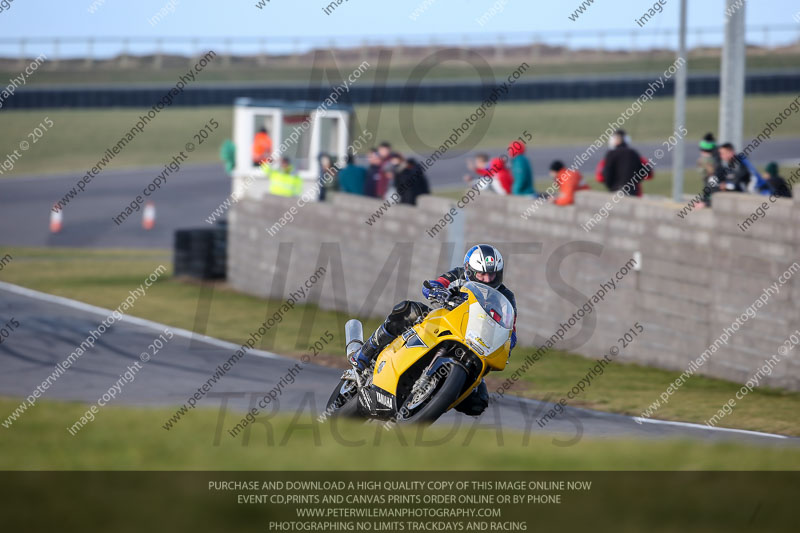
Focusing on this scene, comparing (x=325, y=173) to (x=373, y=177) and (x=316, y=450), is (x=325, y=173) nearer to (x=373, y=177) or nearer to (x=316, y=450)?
(x=373, y=177)

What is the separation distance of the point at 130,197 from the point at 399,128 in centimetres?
1759

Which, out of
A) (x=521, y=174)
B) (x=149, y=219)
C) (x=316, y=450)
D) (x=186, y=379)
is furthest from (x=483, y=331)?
(x=149, y=219)

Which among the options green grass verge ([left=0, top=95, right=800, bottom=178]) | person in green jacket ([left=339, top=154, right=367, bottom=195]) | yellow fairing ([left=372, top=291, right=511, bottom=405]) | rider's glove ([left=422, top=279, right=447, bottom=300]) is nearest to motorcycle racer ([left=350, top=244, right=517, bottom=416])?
rider's glove ([left=422, top=279, right=447, bottom=300])

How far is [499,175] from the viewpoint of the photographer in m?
18.8

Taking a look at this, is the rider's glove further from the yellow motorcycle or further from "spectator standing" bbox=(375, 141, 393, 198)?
"spectator standing" bbox=(375, 141, 393, 198)

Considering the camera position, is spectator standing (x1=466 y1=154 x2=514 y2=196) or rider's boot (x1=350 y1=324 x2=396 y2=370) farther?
spectator standing (x1=466 y1=154 x2=514 y2=196)

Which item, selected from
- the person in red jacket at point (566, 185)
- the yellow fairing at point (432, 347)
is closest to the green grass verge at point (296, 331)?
the person in red jacket at point (566, 185)

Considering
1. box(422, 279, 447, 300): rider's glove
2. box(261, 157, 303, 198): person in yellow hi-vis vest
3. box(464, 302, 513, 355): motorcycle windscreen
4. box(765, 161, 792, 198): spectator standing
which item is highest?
box(765, 161, 792, 198): spectator standing

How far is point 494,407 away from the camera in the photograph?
39.5 feet

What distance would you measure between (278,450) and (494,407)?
5545mm

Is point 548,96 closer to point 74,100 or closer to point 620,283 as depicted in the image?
point 74,100

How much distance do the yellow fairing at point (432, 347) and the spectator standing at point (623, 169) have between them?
8.47m

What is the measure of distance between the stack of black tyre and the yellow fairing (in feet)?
49.8

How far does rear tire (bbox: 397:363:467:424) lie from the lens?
8.93 meters
